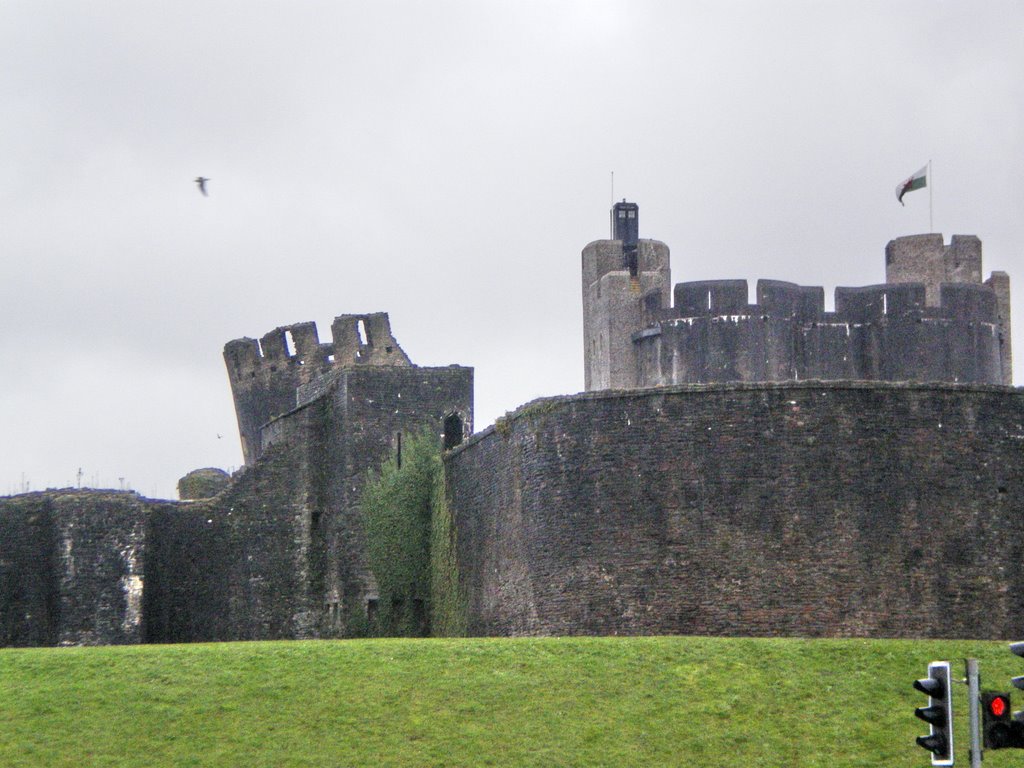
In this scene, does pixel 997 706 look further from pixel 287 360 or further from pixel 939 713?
pixel 287 360

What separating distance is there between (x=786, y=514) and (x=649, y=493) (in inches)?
97.8

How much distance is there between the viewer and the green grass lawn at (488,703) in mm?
35000

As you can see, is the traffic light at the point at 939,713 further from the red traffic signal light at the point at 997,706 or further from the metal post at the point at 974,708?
the red traffic signal light at the point at 997,706

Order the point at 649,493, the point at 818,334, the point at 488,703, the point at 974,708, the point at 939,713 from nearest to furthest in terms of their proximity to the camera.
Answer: the point at 939,713, the point at 974,708, the point at 488,703, the point at 649,493, the point at 818,334

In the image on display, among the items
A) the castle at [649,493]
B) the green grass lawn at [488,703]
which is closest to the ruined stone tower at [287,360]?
the castle at [649,493]

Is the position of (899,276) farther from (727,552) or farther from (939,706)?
(939,706)

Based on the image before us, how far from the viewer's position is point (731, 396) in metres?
43.5

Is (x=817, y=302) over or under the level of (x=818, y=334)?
over

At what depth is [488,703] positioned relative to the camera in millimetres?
36875

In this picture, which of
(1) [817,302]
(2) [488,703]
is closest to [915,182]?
(1) [817,302]

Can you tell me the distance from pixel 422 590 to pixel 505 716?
43.6ft

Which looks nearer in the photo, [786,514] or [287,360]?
[786,514]

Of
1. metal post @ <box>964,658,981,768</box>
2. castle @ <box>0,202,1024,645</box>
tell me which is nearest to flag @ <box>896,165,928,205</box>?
castle @ <box>0,202,1024,645</box>

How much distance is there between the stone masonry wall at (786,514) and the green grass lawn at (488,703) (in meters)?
3.09
